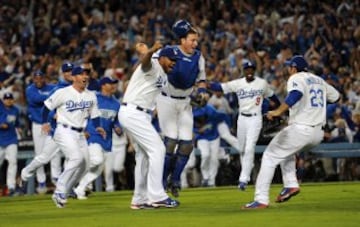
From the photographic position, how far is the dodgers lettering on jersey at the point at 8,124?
75.0 feet

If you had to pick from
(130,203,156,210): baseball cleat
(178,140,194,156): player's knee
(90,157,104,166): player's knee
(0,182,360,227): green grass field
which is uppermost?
(178,140,194,156): player's knee

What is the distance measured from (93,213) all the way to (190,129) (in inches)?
89.4

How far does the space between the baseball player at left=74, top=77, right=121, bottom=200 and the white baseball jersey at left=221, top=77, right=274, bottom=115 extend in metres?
2.42

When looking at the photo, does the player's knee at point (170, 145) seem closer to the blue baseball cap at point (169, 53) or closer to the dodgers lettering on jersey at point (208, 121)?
the blue baseball cap at point (169, 53)

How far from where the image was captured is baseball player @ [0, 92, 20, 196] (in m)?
22.8

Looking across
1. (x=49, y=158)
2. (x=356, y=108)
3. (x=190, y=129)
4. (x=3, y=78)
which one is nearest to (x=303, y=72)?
(x=190, y=129)

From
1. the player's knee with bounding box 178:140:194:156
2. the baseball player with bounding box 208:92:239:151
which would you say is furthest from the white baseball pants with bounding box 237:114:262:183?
the player's knee with bounding box 178:140:194:156

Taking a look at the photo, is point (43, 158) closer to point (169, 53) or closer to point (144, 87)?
point (144, 87)

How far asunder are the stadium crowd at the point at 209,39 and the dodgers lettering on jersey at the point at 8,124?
269 centimetres

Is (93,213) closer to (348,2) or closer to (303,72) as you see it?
(303,72)

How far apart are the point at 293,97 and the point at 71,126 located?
4.34m

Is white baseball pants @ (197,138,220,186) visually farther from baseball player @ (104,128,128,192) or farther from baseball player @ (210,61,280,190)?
baseball player @ (210,61,280,190)

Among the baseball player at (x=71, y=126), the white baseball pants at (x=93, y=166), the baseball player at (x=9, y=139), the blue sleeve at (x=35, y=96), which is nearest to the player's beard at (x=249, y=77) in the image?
the white baseball pants at (x=93, y=166)

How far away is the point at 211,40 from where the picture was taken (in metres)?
29.8
